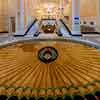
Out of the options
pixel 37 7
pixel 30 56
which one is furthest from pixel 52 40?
pixel 37 7

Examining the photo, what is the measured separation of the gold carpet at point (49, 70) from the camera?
1.33 m

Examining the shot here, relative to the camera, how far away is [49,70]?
4.64 ft

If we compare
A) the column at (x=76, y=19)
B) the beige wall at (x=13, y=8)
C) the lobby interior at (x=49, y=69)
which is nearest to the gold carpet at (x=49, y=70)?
the lobby interior at (x=49, y=69)

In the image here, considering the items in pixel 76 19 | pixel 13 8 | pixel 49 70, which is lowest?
pixel 49 70

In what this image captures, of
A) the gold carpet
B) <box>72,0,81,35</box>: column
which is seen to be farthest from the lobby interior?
<box>72,0,81,35</box>: column

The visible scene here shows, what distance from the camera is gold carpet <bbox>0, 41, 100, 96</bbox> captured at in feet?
4.35

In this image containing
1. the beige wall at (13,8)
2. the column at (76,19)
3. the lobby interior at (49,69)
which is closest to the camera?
the lobby interior at (49,69)

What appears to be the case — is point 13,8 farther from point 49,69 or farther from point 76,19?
point 49,69

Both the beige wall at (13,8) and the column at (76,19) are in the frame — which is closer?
the column at (76,19)

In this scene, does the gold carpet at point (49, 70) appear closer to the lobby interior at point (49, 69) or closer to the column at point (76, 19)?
the lobby interior at point (49, 69)

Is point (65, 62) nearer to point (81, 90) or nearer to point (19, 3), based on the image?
point (81, 90)

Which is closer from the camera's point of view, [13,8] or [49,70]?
[49,70]

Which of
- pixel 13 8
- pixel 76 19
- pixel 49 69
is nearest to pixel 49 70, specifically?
pixel 49 69

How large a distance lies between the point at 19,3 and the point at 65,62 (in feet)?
63.2
